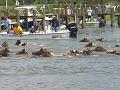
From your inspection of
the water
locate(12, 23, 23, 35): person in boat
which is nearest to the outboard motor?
locate(12, 23, 23, 35): person in boat

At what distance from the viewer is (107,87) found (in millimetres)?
30844

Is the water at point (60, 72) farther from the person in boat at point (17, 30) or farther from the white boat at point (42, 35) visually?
the person in boat at point (17, 30)

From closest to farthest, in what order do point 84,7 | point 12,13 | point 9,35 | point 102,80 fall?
point 102,80
point 9,35
point 12,13
point 84,7

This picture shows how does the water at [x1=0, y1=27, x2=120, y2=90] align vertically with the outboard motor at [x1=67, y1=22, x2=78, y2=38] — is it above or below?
below

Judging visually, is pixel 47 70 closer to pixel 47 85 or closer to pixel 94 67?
pixel 94 67

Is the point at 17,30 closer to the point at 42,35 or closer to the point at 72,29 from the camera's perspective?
the point at 42,35

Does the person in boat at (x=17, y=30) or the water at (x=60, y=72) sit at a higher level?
the person in boat at (x=17, y=30)

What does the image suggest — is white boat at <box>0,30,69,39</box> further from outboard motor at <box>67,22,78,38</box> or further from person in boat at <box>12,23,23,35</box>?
outboard motor at <box>67,22,78,38</box>

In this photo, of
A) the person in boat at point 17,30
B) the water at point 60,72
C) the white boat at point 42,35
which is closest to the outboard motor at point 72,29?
the white boat at point 42,35

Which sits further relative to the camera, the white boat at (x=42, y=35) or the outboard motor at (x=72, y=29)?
the outboard motor at (x=72, y=29)

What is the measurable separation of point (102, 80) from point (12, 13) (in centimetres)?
5801

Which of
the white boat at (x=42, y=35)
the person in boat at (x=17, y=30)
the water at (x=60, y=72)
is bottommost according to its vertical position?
the water at (x=60, y=72)

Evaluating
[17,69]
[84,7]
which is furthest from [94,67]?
[84,7]

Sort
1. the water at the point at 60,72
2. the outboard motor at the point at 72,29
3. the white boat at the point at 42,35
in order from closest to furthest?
the water at the point at 60,72 < the white boat at the point at 42,35 < the outboard motor at the point at 72,29
